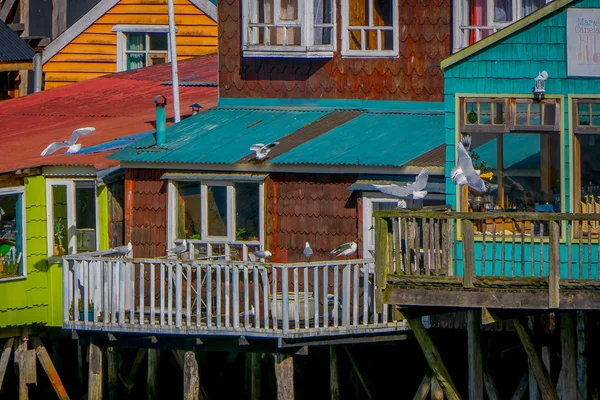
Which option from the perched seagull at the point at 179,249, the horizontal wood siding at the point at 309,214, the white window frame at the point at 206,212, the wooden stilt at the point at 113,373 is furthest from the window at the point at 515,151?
the wooden stilt at the point at 113,373

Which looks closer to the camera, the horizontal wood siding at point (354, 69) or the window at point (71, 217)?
the window at point (71, 217)

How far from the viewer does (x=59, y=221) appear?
28938 mm

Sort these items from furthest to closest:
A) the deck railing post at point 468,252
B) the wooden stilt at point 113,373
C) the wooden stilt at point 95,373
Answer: the wooden stilt at point 113,373, the wooden stilt at point 95,373, the deck railing post at point 468,252

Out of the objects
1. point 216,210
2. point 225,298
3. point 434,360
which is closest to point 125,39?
point 216,210

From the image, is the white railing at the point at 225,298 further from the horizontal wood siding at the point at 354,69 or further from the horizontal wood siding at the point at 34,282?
the horizontal wood siding at the point at 354,69

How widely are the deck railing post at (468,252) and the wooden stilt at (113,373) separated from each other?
25.8 ft

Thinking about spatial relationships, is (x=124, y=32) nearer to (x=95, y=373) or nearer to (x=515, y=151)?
(x=95, y=373)

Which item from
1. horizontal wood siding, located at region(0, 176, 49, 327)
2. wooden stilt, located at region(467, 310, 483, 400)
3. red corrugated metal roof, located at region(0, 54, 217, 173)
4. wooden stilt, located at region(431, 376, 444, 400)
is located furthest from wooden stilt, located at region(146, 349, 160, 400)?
wooden stilt, located at region(467, 310, 483, 400)

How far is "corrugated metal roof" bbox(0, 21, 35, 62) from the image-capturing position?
4009cm

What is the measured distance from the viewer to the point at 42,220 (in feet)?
94.4

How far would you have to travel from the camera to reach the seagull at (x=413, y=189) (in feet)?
83.0

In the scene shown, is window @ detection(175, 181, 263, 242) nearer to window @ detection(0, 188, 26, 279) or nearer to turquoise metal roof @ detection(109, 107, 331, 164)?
turquoise metal roof @ detection(109, 107, 331, 164)

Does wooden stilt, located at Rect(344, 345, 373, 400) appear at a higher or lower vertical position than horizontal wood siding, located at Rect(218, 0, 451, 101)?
Answer: lower

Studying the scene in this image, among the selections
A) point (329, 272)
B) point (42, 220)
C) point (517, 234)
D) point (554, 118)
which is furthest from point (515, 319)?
point (42, 220)
